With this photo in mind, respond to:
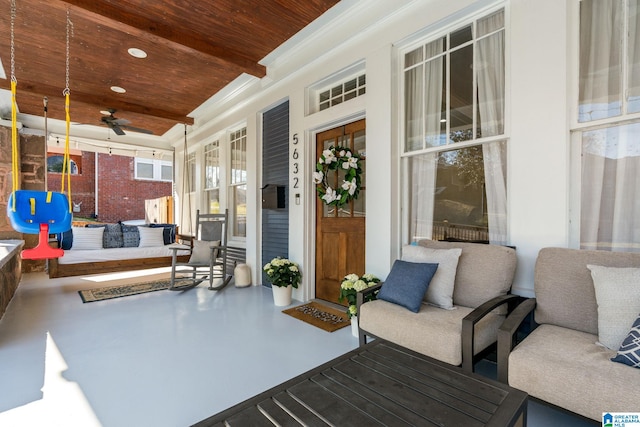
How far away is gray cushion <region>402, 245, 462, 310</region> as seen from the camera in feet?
7.40

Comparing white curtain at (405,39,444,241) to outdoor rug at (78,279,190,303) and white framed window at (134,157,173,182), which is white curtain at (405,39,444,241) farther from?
white framed window at (134,157,173,182)

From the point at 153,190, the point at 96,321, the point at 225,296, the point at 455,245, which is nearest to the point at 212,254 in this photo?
the point at 225,296

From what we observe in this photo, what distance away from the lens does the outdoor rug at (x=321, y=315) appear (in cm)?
322

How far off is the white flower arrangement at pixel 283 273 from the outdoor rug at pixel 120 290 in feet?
5.63

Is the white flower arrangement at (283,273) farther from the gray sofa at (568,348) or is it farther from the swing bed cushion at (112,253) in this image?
the swing bed cushion at (112,253)

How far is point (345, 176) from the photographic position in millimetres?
3486

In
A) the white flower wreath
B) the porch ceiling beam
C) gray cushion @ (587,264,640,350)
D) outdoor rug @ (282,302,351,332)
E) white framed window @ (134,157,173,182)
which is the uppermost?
the porch ceiling beam

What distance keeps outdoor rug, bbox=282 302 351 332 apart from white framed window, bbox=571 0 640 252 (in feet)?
7.10

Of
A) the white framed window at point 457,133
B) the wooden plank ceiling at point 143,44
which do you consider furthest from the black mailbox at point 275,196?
the white framed window at point 457,133

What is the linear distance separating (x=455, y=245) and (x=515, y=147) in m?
0.87

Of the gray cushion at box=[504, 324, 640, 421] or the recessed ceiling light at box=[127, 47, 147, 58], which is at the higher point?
the recessed ceiling light at box=[127, 47, 147, 58]
